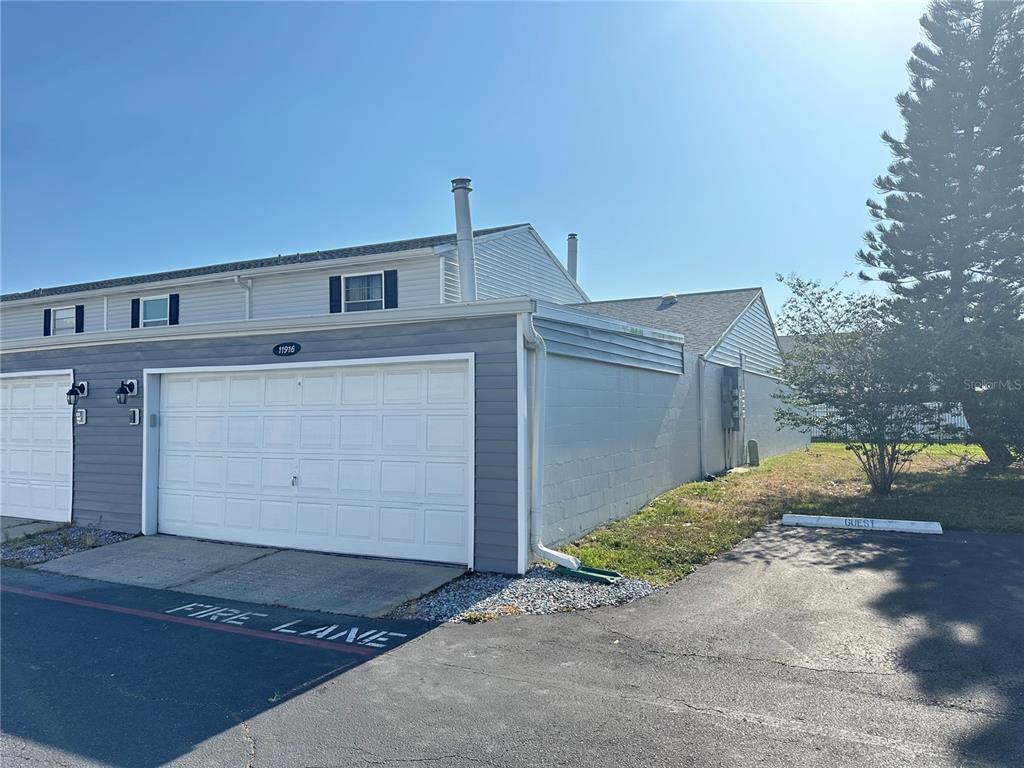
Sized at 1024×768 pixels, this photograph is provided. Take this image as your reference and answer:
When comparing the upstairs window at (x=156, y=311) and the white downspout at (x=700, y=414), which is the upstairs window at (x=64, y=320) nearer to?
the upstairs window at (x=156, y=311)

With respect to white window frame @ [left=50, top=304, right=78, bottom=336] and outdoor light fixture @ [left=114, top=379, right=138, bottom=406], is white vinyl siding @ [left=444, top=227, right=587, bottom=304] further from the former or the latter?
white window frame @ [left=50, top=304, right=78, bottom=336]

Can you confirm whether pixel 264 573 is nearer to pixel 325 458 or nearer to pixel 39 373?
pixel 325 458

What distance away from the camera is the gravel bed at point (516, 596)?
6.29 meters

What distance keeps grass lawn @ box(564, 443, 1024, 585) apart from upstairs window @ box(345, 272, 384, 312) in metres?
8.45

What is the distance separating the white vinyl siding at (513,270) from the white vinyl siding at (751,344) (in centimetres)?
460

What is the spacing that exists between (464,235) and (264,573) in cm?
901

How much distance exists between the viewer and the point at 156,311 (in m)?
19.9

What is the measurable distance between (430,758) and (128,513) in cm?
821

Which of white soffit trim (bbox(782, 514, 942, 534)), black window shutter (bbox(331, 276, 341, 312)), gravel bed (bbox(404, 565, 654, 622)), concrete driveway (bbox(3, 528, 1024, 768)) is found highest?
black window shutter (bbox(331, 276, 341, 312))

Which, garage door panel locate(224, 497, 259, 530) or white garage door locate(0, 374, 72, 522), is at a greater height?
white garage door locate(0, 374, 72, 522)

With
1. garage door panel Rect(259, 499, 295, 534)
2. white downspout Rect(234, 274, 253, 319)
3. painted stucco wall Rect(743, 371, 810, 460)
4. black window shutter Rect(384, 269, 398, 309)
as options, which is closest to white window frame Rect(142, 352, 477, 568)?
garage door panel Rect(259, 499, 295, 534)

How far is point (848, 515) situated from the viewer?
1034 cm

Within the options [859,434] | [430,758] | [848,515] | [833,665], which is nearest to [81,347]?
[430,758]

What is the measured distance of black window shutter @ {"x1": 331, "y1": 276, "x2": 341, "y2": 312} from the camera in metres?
16.8
